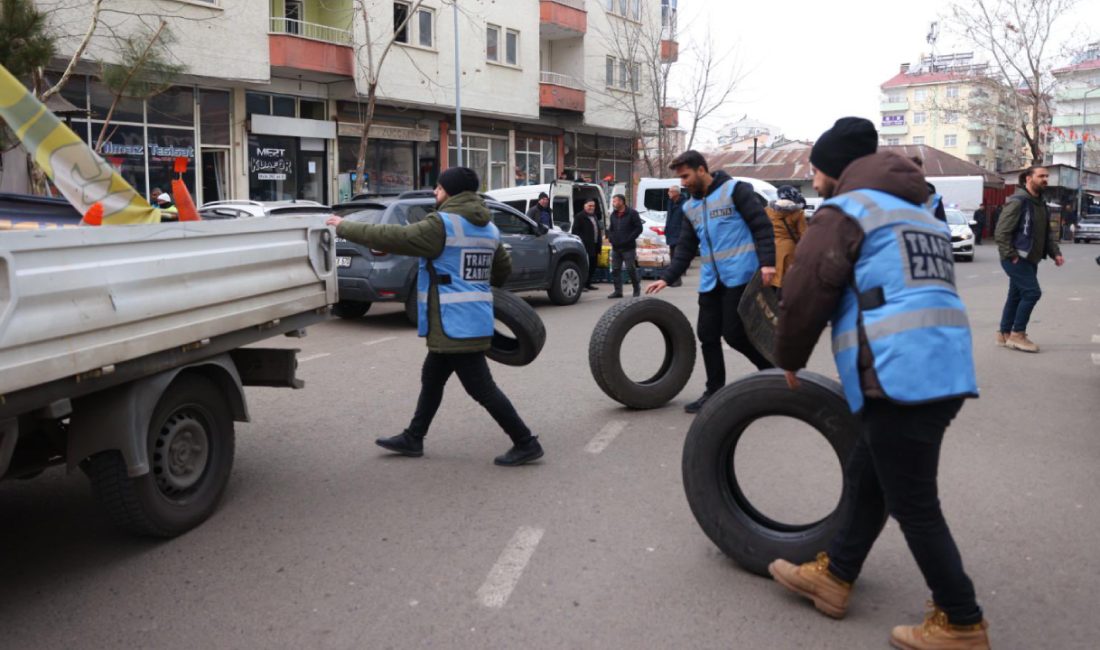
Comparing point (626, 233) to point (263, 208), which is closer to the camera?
point (263, 208)

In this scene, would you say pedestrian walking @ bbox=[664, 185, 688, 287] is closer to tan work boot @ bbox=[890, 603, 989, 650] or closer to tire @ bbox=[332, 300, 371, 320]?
tire @ bbox=[332, 300, 371, 320]

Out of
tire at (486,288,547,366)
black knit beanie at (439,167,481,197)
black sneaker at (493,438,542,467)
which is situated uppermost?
black knit beanie at (439,167,481,197)

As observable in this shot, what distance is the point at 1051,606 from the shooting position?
3.92 meters

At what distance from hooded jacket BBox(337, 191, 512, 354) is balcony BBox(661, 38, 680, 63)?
34125 mm

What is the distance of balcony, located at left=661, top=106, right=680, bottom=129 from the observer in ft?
127

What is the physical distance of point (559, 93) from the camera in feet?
114

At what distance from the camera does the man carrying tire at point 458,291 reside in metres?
5.70

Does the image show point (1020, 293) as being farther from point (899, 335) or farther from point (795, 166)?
point (795, 166)

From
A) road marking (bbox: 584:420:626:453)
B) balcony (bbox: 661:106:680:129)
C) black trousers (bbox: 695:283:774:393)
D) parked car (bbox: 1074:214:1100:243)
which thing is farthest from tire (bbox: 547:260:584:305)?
parked car (bbox: 1074:214:1100:243)

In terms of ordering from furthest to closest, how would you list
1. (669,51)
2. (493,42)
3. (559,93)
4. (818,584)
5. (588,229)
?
(669,51)
(559,93)
(493,42)
(588,229)
(818,584)

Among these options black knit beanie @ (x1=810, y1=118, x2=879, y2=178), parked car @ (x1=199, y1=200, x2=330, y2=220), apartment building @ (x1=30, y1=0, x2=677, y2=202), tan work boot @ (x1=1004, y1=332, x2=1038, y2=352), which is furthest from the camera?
apartment building @ (x1=30, y1=0, x2=677, y2=202)

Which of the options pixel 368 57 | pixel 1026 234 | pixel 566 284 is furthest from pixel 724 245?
pixel 368 57

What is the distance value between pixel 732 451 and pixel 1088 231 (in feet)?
174

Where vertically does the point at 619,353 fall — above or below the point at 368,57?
below
